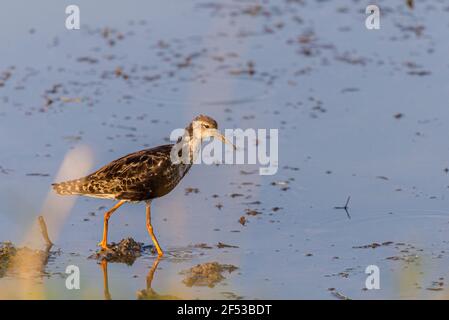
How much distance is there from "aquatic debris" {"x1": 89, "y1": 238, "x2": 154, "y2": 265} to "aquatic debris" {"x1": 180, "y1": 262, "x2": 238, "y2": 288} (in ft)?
2.61

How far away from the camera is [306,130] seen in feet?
56.7

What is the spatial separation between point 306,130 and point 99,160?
340 cm

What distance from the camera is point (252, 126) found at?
1734cm

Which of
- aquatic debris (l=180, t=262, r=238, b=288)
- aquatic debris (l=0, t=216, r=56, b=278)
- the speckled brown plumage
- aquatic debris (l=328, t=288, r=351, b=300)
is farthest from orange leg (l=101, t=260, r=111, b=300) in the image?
aquatic debris (l=328, t=288, r=351, b=300)

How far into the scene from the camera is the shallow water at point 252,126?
12617 millimetres

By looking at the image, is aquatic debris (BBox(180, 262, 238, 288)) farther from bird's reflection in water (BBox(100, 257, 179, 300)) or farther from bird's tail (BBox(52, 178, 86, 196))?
bird's tail (BBox(52, 178, 86, 196))

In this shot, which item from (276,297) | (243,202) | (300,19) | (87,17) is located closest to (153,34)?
(87,17)

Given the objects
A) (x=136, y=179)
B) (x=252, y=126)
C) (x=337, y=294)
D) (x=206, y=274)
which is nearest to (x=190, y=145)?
(x=136, y=179)

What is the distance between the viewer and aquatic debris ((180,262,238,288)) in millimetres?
12087

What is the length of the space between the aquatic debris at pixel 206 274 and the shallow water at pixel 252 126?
0.13m

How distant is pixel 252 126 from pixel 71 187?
465 centimetres

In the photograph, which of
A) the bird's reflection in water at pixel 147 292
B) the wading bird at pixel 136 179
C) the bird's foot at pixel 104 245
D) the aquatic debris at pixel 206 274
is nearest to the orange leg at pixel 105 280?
the bird's reflection in water at pixel 147 292

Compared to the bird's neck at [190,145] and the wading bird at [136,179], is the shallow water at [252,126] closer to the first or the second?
the wading bird at [136,179]
